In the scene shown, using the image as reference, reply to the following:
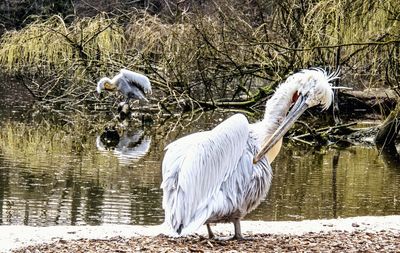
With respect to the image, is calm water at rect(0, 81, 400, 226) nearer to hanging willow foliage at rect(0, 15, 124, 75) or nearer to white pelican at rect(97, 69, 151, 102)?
white pelican at rect(97, 69, 151, 102)

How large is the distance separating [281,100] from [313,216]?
2.73 meters

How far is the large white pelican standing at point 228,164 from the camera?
207 inches

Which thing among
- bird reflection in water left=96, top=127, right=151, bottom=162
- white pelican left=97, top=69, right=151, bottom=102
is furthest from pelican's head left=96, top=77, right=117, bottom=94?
bird reflection in water left=96, top=127, right=151, bottom=162

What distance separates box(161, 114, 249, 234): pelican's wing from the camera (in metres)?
5.24

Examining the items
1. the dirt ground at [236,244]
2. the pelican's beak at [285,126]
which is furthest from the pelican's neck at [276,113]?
the dirt ground at [236,244]

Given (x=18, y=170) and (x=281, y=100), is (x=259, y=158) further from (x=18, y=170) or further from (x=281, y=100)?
(x=18, y=170)

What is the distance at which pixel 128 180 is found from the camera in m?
9.74

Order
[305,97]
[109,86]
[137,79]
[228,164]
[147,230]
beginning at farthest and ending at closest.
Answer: [109,86]
[137,79]
[147,230]
[305,97]
[228,164]

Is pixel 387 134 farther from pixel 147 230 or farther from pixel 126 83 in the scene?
pixel 147 230

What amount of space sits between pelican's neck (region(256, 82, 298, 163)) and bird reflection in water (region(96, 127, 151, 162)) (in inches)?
236

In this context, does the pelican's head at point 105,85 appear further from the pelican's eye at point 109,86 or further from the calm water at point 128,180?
the calm water at point 128,180

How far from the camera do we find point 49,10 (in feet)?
103

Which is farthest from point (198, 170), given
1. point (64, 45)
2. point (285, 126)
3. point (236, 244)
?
point (64, 45)

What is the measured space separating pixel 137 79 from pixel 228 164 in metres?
11.4
